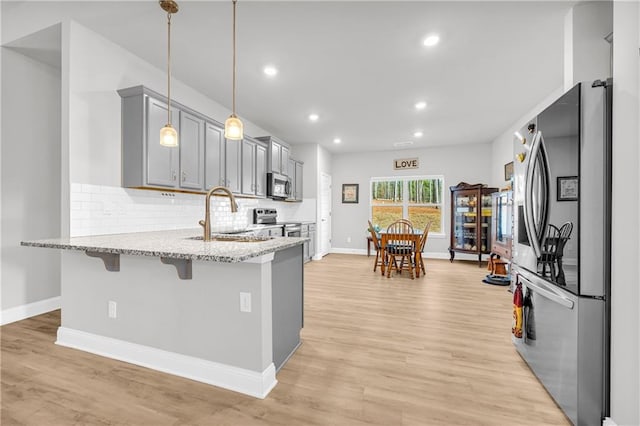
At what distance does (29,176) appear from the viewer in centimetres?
295

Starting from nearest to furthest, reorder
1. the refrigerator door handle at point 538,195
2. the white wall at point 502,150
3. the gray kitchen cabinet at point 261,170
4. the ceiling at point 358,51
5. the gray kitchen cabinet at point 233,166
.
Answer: the refrigerator door handle at point 538,195 < the ceiling at point 358,51 < the gray kitchen cabinet at point 233,166 < the gray kitchen cabinet at point 261,170 < the white wall at point 502,150

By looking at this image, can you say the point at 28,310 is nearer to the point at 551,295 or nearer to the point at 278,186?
the point at 278,186

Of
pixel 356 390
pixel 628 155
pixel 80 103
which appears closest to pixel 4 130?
pixel 80 103

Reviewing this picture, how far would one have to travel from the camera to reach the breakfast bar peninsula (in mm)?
1752

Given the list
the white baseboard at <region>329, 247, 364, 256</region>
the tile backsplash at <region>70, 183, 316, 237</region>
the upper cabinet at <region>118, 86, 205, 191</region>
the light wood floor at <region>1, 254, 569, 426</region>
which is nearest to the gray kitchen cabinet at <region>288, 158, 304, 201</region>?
Answer: the tile backsplash at <region>70, 183, 316, 237</region>

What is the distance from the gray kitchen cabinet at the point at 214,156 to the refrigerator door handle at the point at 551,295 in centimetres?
338

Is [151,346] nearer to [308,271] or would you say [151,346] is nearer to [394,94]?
[308,271]

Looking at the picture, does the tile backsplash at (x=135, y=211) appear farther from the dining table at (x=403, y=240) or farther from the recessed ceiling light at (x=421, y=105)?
the recessed ceiling light at (x=421, y=105)

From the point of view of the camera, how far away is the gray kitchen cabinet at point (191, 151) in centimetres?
319

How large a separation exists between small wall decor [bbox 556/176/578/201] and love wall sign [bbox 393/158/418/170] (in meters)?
5.78

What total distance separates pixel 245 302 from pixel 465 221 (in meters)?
5.80

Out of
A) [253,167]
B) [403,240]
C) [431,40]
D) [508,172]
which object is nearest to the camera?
[431,40]

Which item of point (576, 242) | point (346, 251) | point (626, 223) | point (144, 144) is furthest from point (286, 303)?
point (346, 251)

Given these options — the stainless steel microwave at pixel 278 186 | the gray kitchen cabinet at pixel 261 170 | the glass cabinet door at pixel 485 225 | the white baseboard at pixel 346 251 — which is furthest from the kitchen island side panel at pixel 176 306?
the white baseboard at pixel 346 251
